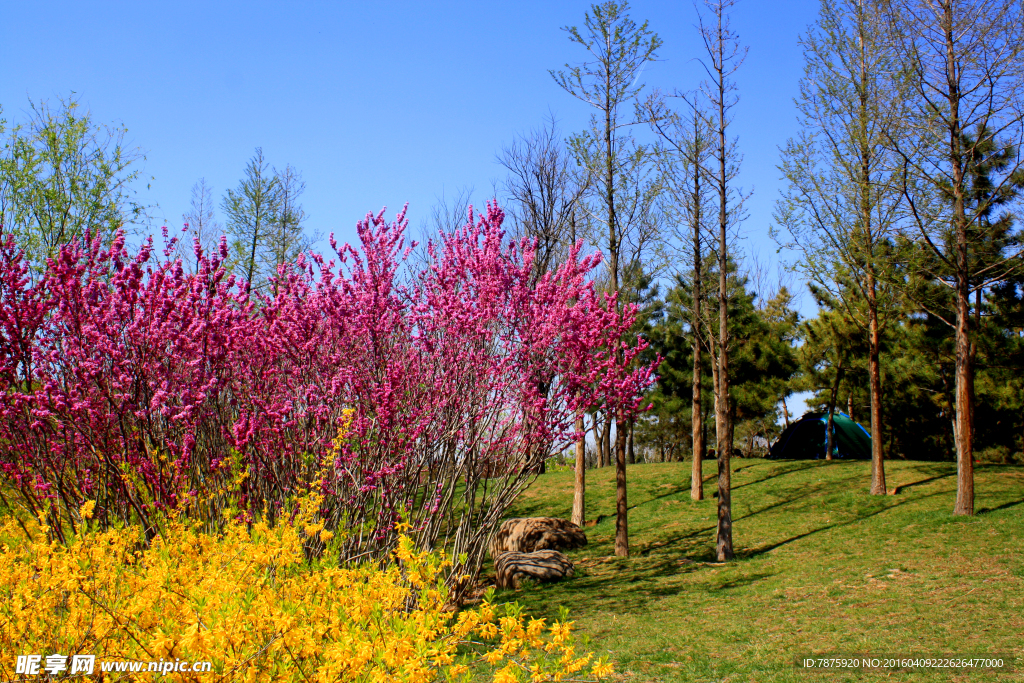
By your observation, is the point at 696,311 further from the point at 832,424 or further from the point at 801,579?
the point at 832,424

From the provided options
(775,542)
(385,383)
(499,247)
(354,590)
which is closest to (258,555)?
(354,590)

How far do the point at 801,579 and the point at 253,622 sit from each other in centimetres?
855

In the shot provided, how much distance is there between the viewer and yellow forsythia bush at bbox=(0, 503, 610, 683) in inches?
111

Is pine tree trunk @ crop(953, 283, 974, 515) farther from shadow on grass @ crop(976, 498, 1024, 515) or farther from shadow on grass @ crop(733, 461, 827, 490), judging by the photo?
shadow on grass @ crop(733, 461, 827, 490)

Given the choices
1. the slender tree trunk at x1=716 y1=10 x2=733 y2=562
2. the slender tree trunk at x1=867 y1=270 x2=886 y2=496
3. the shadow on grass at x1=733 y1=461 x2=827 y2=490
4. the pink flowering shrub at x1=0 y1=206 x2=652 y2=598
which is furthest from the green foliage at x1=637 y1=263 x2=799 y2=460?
the pink flowering shrub at x1=0 y1=206 x2=652 y2=598

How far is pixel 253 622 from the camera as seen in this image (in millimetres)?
3127

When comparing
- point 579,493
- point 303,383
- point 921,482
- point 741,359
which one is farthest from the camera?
point 741,359

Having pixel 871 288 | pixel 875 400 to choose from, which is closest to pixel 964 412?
pixel 875 400

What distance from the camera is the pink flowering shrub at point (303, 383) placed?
19.1 ft

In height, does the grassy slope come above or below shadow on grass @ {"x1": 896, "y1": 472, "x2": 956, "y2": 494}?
below

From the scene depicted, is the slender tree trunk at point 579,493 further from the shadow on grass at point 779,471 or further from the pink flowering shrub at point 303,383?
the pink flowering shrub at point 303,383

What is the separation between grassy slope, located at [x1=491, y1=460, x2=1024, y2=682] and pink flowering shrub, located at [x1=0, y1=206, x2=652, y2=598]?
8.16ft

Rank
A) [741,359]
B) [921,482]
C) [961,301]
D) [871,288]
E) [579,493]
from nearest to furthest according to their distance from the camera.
Result: [961,301] → [871,288] → [921,482] → [579,493] → [741,359]

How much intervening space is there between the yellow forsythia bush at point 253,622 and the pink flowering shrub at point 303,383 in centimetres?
179
